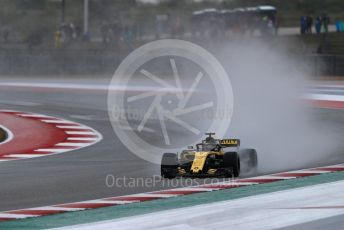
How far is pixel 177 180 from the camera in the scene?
12.9 m

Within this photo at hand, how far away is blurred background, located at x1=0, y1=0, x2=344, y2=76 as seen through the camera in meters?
41.2

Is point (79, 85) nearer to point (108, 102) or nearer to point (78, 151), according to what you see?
point (108, 102)

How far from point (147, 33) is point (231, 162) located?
1430 inches

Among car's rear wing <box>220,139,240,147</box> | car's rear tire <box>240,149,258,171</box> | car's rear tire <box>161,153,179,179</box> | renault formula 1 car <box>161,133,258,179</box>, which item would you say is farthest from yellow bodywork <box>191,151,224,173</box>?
car's rear tire <box>240,149,258,171</box>

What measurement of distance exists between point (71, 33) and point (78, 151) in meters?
33.3

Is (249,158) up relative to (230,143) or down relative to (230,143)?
down

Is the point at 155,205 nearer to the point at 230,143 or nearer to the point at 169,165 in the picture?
the point at 169,165

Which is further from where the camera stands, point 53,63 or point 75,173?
point 53,63

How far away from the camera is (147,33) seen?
48.8 meters

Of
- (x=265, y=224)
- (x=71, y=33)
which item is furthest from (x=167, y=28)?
(x=265, y=224)

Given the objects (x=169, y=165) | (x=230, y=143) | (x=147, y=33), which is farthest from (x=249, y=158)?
(x=147, y=33)

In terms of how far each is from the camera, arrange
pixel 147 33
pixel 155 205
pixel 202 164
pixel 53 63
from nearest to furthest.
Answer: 1. pixel 155 205
2. pixel 202 164
3. pixel 53 63
4. pixel 147 33

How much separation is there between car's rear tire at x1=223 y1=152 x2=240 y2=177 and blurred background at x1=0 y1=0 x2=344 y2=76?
77.0 feet

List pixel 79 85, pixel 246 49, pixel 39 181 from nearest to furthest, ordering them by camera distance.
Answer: pixel 39 181
pixel 246 49
pixel 79 85
